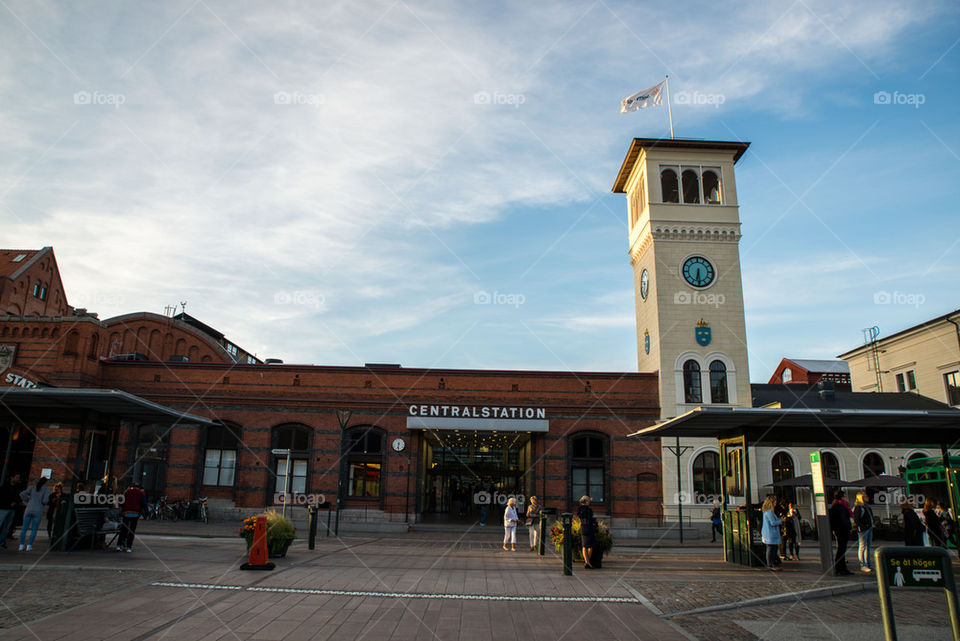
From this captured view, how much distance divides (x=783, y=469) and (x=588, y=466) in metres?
9.94

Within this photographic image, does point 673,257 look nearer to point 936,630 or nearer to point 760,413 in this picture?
point 760,413

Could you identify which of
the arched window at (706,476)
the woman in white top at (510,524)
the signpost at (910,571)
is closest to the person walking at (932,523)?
the woman in white top at (510,524)

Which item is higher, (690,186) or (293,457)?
(690,186)

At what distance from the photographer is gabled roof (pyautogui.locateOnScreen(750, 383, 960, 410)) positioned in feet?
105

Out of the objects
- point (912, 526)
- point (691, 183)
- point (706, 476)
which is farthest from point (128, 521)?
point (691, 183)

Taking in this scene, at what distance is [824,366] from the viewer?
178ft

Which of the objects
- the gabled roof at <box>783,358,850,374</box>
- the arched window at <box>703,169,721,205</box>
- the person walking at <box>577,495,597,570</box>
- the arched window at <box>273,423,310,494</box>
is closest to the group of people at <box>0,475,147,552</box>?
the person walking at <box>577,495,597,570</box>

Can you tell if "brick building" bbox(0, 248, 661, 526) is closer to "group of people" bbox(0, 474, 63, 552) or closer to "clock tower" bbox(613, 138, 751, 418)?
"clock tower" bbox(613, 138, 751, 418)

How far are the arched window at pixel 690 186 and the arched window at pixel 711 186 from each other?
0.48 metres

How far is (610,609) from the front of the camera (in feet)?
A: 30.5

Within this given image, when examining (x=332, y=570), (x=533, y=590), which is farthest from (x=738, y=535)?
(x=332, y=570)

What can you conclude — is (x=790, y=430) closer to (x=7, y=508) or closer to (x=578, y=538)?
(x=578, y=538)

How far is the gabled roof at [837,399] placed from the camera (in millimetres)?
31922

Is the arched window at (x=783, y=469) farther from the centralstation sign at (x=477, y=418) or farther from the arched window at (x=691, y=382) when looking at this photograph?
the centralstation sign at (x=477, y=418)
